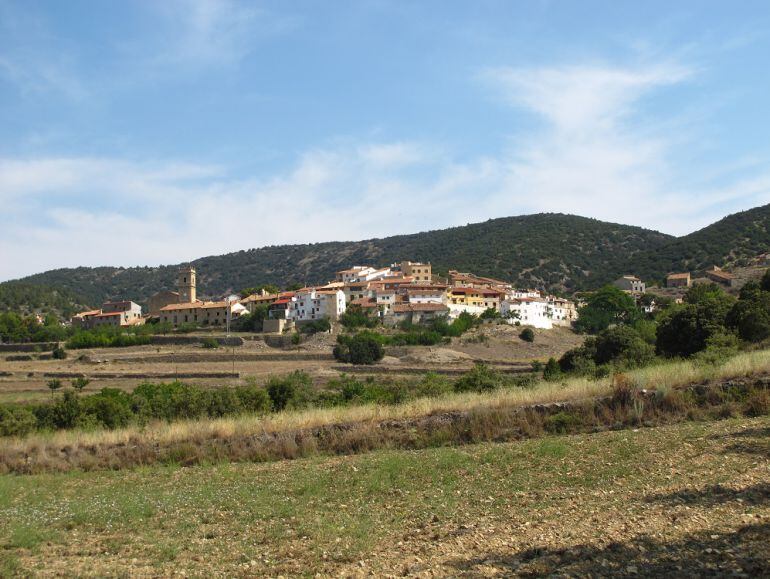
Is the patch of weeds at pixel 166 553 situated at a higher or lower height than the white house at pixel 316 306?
lower

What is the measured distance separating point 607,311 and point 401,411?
7274 centimetres

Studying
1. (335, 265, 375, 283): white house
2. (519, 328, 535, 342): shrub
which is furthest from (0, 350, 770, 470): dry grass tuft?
(335, 265, 375, 283): white house

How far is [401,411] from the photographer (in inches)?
638

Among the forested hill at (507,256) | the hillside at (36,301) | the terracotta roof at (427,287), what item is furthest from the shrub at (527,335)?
the hillside at (36,301)

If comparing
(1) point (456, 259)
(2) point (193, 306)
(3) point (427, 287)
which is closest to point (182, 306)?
(2) point (193, 306)

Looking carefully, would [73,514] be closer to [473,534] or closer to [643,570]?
[473,534]

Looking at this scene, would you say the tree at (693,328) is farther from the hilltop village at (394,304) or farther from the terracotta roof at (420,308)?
the terracotta roof at (420,308)

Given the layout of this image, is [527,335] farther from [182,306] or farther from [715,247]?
[715,247]

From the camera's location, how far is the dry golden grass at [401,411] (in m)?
14.7

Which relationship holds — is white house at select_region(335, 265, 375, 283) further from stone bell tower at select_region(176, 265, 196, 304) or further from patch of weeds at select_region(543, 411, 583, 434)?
patch of weeds at select_region(543, 411, 583, 434)

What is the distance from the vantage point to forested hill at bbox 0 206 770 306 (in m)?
122

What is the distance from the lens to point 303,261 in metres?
183

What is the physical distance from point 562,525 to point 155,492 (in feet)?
23.4

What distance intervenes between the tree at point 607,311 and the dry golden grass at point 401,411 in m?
67.2
